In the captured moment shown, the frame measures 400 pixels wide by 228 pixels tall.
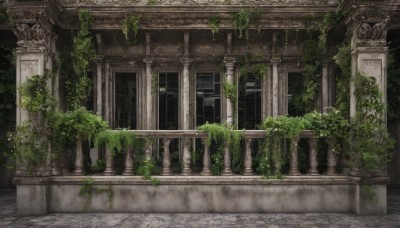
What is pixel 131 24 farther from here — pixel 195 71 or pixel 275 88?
pixel 275 88

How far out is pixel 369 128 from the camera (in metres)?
7.02

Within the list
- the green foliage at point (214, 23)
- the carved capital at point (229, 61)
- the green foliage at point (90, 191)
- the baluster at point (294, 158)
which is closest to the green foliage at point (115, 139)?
the green foliage at point (90, 191)

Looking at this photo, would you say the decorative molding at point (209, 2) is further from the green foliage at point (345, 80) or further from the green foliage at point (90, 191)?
the green foliage at point (90, 191)

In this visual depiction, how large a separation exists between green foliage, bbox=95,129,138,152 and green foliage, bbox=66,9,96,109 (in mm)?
2074

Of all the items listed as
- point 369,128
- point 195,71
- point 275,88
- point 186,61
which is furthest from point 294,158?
point 186,61

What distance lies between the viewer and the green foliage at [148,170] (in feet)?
24.3

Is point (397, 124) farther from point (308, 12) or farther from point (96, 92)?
point (96, 92)

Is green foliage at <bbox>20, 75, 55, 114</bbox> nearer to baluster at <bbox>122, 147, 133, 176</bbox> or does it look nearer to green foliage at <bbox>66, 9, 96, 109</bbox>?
green foliage at <bbox>66, 9, 96, 109</bbox>

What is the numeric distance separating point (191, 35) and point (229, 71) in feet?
5.20

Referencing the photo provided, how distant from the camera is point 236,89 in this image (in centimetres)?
970

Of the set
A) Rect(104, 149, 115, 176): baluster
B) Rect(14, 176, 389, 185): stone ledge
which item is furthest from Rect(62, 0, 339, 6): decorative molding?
Rect(14, 176, 389, 185): stone ledge

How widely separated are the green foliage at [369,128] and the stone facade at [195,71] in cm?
32

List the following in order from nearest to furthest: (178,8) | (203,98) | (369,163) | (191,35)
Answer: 1. (369,163)
2. (178,8)
3. (191,35)
4. (203,98)


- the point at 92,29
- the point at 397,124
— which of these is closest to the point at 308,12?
the point at 397,124
